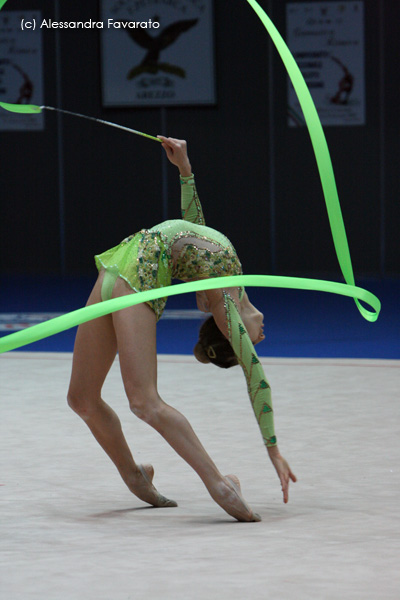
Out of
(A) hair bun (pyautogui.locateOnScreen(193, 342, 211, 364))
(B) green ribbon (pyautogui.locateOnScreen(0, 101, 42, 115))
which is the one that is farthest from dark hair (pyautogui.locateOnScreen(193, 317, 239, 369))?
(B) green ribbon (pyautogui.locateOnScreen(0, 101, 42, 115))

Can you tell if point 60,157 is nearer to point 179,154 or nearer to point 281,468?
point 179,154

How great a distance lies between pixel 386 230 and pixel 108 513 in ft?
27.3

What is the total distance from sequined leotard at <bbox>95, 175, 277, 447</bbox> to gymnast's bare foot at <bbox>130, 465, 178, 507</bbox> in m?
0.51

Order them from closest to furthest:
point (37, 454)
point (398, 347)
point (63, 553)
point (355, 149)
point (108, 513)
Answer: point (63, 553) → point (108, 513) → point (37, 454) → point (398, 347) → point (355, 149)

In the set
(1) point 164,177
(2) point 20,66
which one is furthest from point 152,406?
(2) point 20,66

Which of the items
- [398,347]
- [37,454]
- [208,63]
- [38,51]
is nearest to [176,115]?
[208,63]

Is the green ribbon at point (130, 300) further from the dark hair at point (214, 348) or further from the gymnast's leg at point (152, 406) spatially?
the dark hair at point (214, 348)

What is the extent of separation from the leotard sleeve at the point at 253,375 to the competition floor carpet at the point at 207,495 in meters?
0.34

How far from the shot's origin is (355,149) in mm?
11398

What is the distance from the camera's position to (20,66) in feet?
39.3

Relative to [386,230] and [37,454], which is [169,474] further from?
[386,230]

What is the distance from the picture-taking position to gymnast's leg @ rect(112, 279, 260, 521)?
3.32 m

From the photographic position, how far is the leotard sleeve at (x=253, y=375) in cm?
335

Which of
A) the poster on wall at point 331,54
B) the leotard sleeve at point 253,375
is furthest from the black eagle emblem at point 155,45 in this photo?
the leotard sleeve at point 253,375
